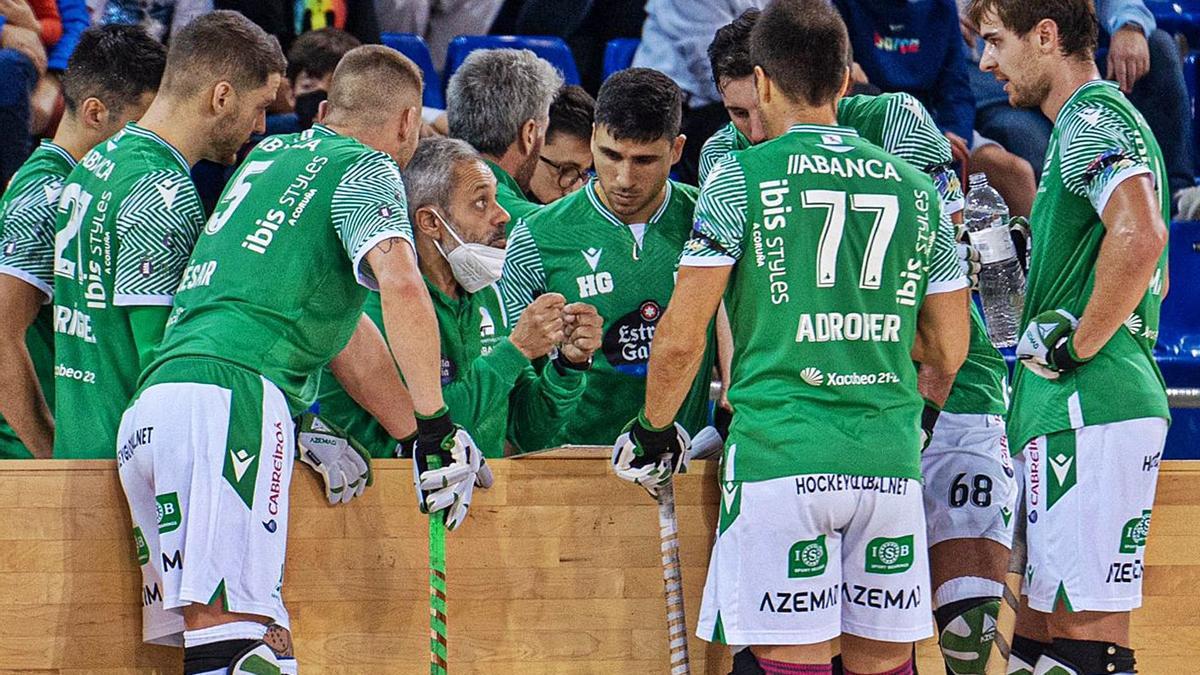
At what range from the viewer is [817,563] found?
4.09 metres

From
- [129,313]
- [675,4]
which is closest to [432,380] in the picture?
[129,313]

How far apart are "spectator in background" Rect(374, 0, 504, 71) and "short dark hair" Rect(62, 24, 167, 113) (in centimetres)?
A: 371

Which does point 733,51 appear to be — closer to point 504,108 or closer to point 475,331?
point 504,108

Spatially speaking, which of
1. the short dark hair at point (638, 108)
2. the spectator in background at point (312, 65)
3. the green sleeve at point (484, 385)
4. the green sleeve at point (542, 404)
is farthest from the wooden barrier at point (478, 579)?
the spectator in background at point (312, 65)

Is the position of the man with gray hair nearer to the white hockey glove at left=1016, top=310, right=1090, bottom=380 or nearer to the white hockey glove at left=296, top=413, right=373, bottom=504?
the white hockey glove at left=296, top=413, right=373, bottom=504

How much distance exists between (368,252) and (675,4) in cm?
467

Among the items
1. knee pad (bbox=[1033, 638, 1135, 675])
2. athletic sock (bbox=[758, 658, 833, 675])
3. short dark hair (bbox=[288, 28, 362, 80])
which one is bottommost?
knee pad (bbox=[1033, 638, 1135, 675])

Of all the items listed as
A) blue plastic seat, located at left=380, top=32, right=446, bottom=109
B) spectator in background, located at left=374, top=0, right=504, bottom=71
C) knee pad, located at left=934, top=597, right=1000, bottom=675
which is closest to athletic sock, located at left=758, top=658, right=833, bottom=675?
knee pad, located at left=934, top=597, right=1000, bottom=675

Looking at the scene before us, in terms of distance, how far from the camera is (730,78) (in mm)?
5719

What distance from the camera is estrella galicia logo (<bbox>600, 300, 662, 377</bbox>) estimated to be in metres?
5.31

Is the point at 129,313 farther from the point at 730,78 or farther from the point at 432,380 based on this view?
the point at 730,78

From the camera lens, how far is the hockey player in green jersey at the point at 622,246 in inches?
207

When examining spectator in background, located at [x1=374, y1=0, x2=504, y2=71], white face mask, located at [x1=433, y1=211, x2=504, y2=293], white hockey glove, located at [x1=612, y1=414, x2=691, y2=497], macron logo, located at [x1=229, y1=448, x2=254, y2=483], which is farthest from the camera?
spectator in background, located at [x1=374, y1=0, x2=504, y2=71]

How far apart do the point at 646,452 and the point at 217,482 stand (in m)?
1.17
